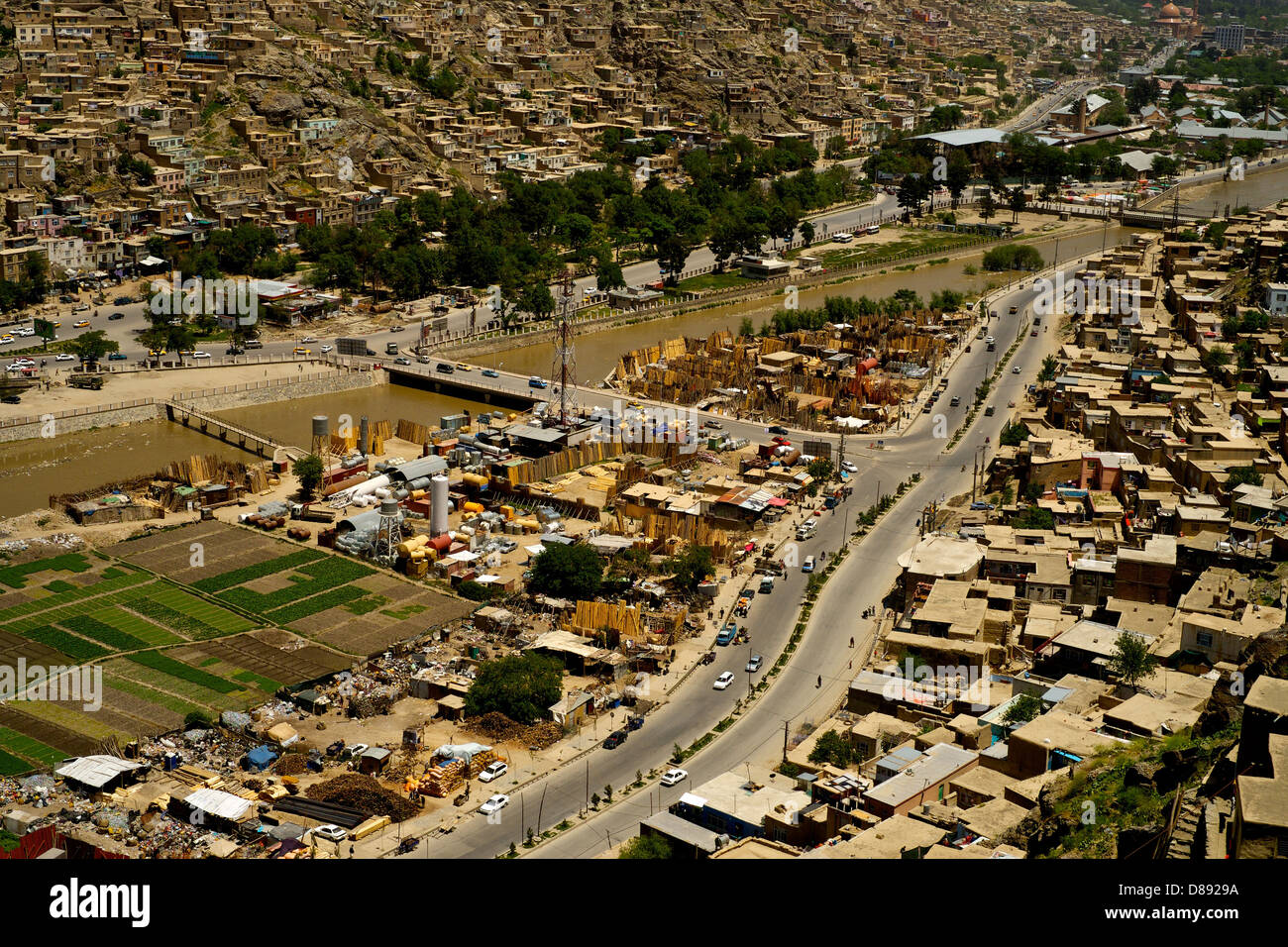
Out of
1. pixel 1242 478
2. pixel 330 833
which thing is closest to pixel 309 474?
pixel 330 833

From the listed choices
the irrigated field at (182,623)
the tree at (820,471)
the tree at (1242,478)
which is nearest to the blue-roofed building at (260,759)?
the irrigated field at (182,623)

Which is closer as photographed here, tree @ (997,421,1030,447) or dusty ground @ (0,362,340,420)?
tree @ (997,421,1030,447)

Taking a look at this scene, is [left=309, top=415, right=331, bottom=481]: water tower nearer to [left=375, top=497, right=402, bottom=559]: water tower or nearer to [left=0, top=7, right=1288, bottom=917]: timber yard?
[left=0, top=7, right=1288, bottom=917]: timber yard

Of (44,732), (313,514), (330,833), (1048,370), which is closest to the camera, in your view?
(330,833)

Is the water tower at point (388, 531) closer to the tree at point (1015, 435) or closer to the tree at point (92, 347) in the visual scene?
the tree at point (1015, 435)

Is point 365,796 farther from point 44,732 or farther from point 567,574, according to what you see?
point 567,574

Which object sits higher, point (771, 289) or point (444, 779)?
point (771, 289)

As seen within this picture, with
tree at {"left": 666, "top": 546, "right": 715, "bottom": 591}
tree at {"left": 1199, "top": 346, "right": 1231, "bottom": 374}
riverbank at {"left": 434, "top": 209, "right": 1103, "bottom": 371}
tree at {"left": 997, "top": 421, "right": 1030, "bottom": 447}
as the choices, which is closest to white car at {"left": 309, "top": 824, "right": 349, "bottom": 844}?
tree at {"left": 666, "top": 546, "right": 715, "bottom": 591}
